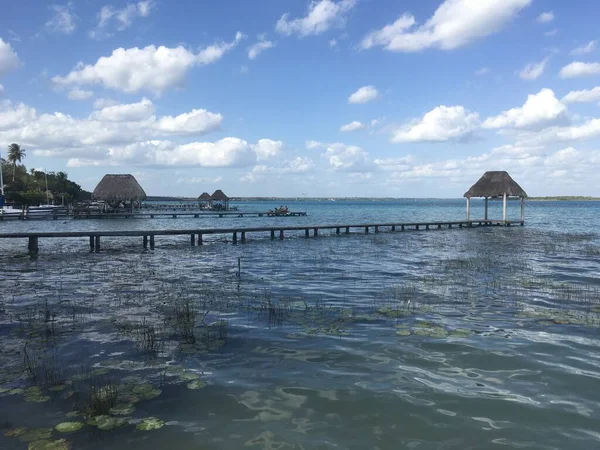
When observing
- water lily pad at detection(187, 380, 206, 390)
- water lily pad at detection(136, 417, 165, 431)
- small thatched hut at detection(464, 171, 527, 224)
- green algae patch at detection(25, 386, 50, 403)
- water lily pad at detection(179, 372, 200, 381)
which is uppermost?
small thatched hut at detection(464, 171, 527, 224)

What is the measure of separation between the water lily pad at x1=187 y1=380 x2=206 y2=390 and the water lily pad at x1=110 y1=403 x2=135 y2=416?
2.49 feet

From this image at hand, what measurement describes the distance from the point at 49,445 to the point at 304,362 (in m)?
3.27

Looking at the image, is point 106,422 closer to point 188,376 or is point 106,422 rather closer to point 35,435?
point 35,435

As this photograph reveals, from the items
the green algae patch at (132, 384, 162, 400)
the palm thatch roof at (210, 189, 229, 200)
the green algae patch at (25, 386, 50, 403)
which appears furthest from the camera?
the palm thatch roof at (210, 189, 229, 200)

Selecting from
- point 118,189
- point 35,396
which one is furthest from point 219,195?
point 35,396

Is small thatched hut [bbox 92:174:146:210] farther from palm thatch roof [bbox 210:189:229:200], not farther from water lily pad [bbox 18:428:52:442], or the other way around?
water lily pad [bbox 18:428:52:442]

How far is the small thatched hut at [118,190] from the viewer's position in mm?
52906

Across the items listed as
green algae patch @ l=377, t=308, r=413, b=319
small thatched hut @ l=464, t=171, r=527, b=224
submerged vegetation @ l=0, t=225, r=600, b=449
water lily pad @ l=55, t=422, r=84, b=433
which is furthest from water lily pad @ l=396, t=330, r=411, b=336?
small thatched hut @ l=464, t=171, r=527, b=224

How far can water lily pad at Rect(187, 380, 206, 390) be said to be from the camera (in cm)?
540

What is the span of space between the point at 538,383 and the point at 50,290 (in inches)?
450

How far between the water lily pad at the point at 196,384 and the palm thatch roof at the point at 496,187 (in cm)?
3813

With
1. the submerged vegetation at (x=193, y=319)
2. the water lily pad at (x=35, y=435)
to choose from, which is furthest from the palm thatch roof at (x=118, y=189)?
→ the water lily pad at (x=35, y=435)

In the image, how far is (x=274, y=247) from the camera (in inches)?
948

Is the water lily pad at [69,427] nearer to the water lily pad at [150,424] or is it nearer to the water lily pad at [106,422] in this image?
the water lily pad at [106,422]
